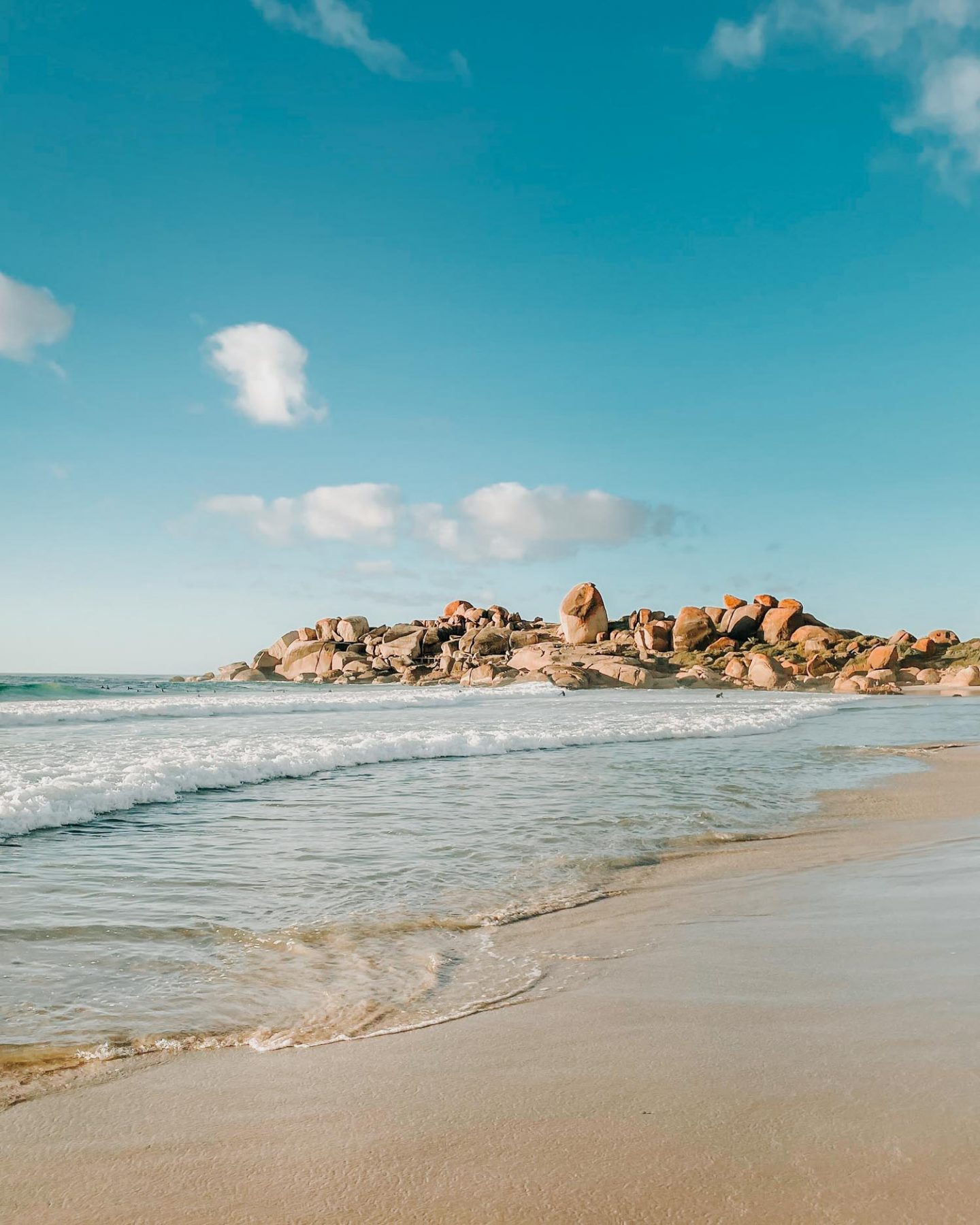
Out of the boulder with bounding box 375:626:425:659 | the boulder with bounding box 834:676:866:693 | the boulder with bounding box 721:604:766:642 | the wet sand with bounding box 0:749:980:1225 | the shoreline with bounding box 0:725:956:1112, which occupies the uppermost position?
the boulder with bounding box 721:604:766:642

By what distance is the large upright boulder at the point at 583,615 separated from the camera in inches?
2650

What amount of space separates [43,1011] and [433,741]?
11.3 metres

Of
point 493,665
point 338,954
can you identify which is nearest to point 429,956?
point 338,954

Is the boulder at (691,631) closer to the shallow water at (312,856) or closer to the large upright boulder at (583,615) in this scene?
the large upright boulder at (583,615)

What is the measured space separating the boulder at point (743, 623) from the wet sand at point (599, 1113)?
217 ft

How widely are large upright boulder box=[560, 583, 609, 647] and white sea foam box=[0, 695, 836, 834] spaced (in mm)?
42663

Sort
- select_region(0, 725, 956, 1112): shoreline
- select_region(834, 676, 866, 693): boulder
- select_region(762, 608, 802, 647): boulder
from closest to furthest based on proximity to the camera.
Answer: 1. select_region(0, 725, 956, 1112): shoreline
2. select_region(834, 676, 866, 693): boulder
3. select_region(762, 608, 802, 647): boulder

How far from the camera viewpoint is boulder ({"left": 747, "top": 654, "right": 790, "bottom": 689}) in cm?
5481

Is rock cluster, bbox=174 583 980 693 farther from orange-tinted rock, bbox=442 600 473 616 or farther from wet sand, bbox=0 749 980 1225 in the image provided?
wet sand, bbox=0 749 980 1225

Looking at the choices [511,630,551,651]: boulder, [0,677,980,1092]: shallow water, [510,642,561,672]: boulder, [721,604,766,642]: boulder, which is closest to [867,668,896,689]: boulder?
[721,604,766,642]: boulder

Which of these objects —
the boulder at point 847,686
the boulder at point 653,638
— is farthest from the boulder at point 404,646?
the boulder at point 847,686

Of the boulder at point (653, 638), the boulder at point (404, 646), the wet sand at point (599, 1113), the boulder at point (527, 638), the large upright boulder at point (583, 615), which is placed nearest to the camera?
Result: the wet sand at point (599, 1113)

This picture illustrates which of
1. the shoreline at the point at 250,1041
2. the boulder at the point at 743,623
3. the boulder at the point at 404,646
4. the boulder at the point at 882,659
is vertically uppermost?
the boulder at the point at 743,623

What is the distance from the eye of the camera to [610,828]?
23.8 feet
